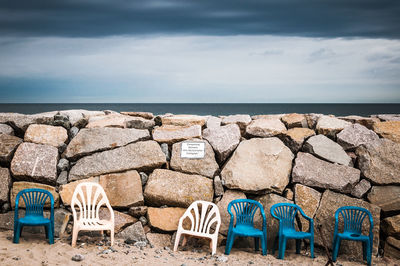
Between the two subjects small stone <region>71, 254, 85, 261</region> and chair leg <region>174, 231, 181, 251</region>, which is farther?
chair leg <region>174, 231, 181, 251</region>

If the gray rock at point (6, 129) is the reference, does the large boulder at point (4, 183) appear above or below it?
below

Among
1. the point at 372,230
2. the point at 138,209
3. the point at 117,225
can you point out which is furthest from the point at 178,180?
the point at 372,230

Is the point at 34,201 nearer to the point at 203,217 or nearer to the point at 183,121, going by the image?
the point at 203,217

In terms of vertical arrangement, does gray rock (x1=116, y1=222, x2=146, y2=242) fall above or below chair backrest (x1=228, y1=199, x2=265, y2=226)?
below

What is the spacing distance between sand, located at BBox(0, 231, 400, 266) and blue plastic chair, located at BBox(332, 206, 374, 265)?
9.6 inches

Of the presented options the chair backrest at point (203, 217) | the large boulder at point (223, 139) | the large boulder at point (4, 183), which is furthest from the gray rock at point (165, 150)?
the large boulder at point (4, 183)

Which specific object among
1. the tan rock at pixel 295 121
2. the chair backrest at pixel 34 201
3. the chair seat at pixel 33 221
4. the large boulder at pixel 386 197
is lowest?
the chair seat at pixel 33 221

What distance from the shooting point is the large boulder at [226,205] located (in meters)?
6.02

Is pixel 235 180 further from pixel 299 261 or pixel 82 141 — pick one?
pixel 82 141

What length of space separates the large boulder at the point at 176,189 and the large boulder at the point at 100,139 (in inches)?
36.2

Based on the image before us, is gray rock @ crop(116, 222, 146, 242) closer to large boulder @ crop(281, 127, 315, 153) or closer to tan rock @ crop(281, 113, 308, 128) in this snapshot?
large boulder @ crop(281, 127, 315, 153)

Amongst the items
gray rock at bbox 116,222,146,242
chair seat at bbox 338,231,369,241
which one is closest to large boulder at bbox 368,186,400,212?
chair seat at bbox 338,231,369,241

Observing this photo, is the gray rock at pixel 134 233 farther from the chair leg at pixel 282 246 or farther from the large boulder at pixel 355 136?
the large boulder at pixel 355 136

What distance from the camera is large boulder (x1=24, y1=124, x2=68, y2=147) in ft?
21.5
